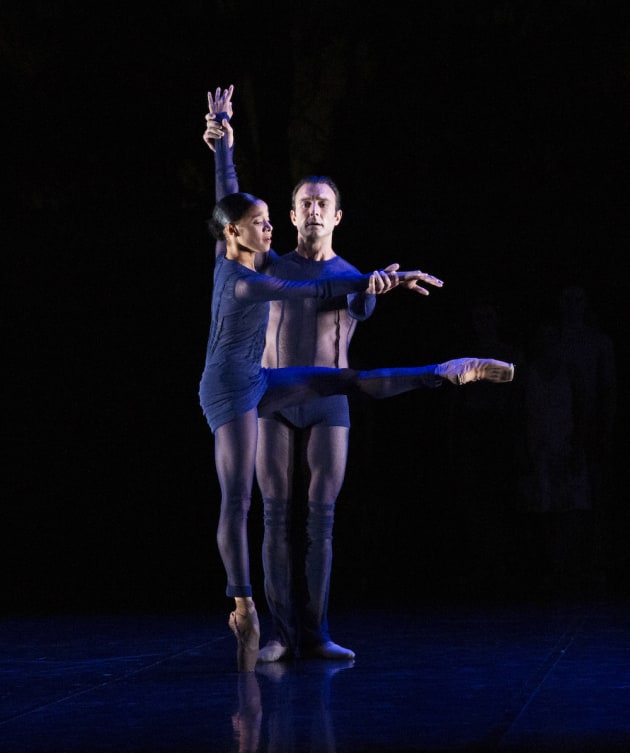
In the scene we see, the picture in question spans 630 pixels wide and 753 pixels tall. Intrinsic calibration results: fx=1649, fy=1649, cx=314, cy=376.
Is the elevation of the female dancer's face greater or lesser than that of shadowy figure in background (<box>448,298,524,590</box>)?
greater

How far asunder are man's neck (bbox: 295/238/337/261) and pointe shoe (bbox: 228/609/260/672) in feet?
3.83

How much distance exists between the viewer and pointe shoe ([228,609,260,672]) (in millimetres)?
4953

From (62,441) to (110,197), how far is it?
1410mm

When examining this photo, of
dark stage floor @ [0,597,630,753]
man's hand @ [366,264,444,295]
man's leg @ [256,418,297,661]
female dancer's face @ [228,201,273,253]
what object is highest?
female dancer's face @ [228,201,273,253]

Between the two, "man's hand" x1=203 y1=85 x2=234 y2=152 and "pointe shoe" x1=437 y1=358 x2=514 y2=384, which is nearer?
"pointe shoe" x1=437 y1=358 x2=514 y2=384

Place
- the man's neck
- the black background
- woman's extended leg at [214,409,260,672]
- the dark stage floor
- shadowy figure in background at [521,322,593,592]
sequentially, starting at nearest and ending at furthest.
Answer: the dark stage floor → woman's extended leg at [214,409,260,672] → the man's neck → shadowy figure in background at [521,322,593,592] → the black background

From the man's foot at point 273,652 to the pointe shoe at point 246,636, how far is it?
0.63ft

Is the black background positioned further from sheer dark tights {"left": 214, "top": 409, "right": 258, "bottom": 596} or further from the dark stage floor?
sheer dark tights {"left": 214, "top": 409, "right": 258, "bottom": 596}

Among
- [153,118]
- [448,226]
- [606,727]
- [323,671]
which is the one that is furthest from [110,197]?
[606,727]

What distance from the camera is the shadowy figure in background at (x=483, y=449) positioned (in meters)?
7.69

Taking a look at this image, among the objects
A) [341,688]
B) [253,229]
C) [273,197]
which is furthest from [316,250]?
[273,197]

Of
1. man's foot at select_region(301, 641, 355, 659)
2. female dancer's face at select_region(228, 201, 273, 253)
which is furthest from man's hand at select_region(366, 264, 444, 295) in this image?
man's foot at select_region(301, 641, 355, 659)

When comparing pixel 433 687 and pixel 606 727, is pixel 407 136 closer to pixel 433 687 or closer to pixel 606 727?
pixel 433 687

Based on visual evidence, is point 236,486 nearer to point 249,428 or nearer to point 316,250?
point 249,428
